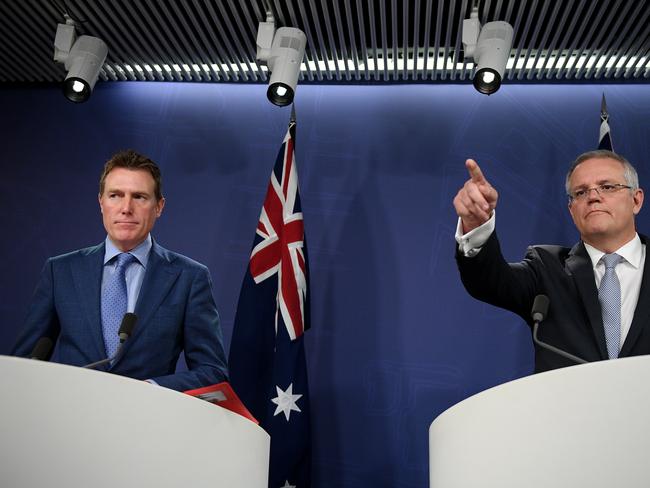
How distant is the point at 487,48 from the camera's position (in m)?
3.67

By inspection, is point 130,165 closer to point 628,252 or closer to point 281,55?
point 281,55

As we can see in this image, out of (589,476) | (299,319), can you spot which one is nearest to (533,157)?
(299,319)

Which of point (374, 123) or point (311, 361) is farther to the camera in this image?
point (374, 123)

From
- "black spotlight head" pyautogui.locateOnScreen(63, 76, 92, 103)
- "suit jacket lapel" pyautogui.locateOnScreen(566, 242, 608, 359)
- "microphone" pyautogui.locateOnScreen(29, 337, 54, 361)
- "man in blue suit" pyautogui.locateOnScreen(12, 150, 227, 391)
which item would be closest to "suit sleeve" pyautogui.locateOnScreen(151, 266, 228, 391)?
"man in blue suit" pyautogui.locateOnScreen(12, 150, 227, 391)

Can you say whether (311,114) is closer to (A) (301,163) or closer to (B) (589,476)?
(A) (301,163)

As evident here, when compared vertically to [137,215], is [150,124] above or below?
above

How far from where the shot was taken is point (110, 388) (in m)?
1.50

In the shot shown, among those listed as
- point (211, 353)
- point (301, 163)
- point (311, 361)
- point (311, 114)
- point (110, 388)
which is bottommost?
point (110, 388)

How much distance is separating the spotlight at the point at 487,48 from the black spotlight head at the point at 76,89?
1.78 metres

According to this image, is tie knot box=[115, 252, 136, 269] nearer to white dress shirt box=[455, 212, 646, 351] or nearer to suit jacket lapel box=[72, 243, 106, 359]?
suit jacket lapel box=[72, 243, 106, 359]

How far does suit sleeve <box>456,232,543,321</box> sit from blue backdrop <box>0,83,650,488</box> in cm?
123

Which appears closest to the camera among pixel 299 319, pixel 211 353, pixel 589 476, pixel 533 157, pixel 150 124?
pixel 589 476

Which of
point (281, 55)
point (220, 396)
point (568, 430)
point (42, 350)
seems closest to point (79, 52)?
point (281, 55)

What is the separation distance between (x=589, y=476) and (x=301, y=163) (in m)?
3.11
